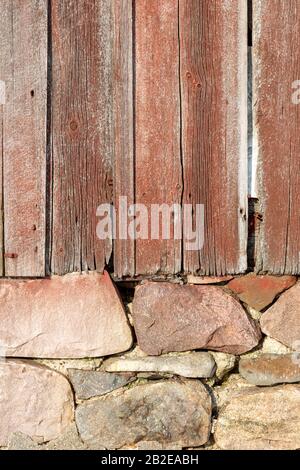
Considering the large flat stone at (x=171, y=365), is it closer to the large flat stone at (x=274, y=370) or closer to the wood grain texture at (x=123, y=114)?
the large flat stone at (x=274, y=370)

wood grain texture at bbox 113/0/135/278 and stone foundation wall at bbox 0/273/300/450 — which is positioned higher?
wood grain texture at bbox 113/0/135/278

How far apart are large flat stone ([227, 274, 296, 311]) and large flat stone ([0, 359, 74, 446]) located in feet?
2.52

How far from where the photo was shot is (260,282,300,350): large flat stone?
8.21ft

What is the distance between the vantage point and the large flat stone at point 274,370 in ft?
8.16

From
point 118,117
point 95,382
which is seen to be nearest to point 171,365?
point 95,382

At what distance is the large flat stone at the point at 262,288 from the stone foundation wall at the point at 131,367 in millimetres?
58

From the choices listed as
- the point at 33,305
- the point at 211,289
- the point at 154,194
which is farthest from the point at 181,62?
the point at 33,305

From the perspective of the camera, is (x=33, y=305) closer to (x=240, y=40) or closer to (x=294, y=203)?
(x=294, y=203)

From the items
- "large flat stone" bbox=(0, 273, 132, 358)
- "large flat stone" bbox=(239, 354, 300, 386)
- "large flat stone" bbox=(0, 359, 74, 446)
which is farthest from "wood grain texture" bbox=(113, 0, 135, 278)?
"large flat stone" bbox=(239, 354, 300, 386)

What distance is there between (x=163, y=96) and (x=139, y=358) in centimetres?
99

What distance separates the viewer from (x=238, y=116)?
2484mm

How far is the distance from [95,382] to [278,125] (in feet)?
3.91

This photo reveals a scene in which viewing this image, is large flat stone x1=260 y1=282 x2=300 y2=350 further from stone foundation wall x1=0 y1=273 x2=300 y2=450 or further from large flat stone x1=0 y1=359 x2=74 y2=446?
large flat stone x1=0 y1=359 x2=74 y2=446

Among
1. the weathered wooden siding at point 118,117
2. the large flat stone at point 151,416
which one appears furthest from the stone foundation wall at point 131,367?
the weathered wooden siding at point 118,117
